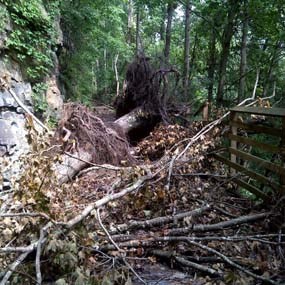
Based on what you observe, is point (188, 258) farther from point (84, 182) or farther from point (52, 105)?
point (52, 105)

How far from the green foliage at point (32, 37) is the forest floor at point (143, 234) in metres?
3.47

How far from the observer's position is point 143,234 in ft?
11.1

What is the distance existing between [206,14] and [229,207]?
665cm

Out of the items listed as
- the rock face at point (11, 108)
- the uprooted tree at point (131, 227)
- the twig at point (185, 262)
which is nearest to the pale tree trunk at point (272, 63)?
the uprooted tree at point (131, 227)

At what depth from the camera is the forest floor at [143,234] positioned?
2625 millimetres

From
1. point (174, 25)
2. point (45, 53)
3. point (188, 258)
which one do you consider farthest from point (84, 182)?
point (174, 25)

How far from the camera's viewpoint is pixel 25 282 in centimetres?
250

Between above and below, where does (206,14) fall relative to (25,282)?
above

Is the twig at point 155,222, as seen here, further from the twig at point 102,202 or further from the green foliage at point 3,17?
the green foliage at point 3,17

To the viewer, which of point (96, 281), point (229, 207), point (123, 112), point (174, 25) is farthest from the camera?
point (174, 25)

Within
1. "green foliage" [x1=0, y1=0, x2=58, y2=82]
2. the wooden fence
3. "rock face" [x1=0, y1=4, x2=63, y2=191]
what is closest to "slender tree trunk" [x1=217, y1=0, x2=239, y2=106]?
the wooden fence

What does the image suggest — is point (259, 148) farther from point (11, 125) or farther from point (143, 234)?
point (11, 125)

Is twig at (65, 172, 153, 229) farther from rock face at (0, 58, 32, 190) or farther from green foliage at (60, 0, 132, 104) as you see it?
green foliage at (60, 0, 132, 104)

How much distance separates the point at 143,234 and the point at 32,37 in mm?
5151
